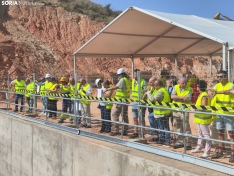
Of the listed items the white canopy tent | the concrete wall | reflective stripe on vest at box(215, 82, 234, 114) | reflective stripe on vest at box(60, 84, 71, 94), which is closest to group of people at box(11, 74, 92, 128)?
reflective stripe on vest at box(60, 84, 71, 94)

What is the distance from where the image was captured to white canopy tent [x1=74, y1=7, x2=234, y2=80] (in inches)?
309

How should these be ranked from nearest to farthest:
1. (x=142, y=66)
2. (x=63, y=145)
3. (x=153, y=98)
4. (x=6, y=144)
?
(x=153, y=98)
(x=63, y=145)
(x=6, y=144)
(x=142, y=66)

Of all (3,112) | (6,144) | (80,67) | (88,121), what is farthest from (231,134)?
(80,67)

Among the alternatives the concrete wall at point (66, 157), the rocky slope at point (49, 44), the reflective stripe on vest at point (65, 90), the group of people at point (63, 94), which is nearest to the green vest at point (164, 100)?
the concrete wall at point (66, 157)

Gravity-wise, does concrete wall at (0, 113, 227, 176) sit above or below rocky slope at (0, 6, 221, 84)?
below

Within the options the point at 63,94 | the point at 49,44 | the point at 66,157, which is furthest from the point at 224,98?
the point at 49,44

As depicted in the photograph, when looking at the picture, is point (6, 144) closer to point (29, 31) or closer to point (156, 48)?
point (156, 48)

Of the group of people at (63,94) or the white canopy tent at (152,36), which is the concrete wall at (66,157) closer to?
the group of people at (63,94)

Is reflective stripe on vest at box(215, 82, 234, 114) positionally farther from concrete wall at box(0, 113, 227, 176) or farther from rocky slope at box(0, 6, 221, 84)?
rocky slope at box(0, 6, 221, 84)

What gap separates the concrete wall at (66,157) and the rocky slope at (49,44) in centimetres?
1506

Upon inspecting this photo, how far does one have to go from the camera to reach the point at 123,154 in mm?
5699

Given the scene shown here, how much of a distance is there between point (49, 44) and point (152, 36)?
21636 mm

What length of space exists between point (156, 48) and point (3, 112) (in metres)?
6.04

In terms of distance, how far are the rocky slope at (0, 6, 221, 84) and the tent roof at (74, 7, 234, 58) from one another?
15192mm
